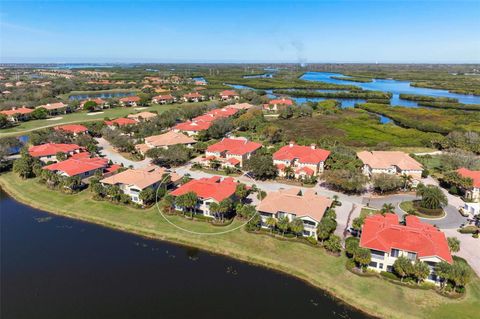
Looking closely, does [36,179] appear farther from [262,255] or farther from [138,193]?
[262,255]

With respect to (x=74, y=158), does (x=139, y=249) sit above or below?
below

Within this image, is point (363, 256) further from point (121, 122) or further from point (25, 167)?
point (121, 122)

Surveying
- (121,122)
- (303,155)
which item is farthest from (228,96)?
(303,155)

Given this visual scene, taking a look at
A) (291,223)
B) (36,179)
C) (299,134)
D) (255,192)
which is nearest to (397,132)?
(299,134)

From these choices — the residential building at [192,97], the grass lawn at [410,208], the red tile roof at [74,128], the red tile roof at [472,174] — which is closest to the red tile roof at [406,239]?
the grass lawn at [410,208]

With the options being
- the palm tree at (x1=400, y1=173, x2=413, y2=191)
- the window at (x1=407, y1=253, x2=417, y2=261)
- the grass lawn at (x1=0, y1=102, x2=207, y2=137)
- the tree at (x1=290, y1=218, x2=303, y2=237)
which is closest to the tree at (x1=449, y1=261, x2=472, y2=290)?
the window at (x1=407, y1=253, x2=417, y2=261)
